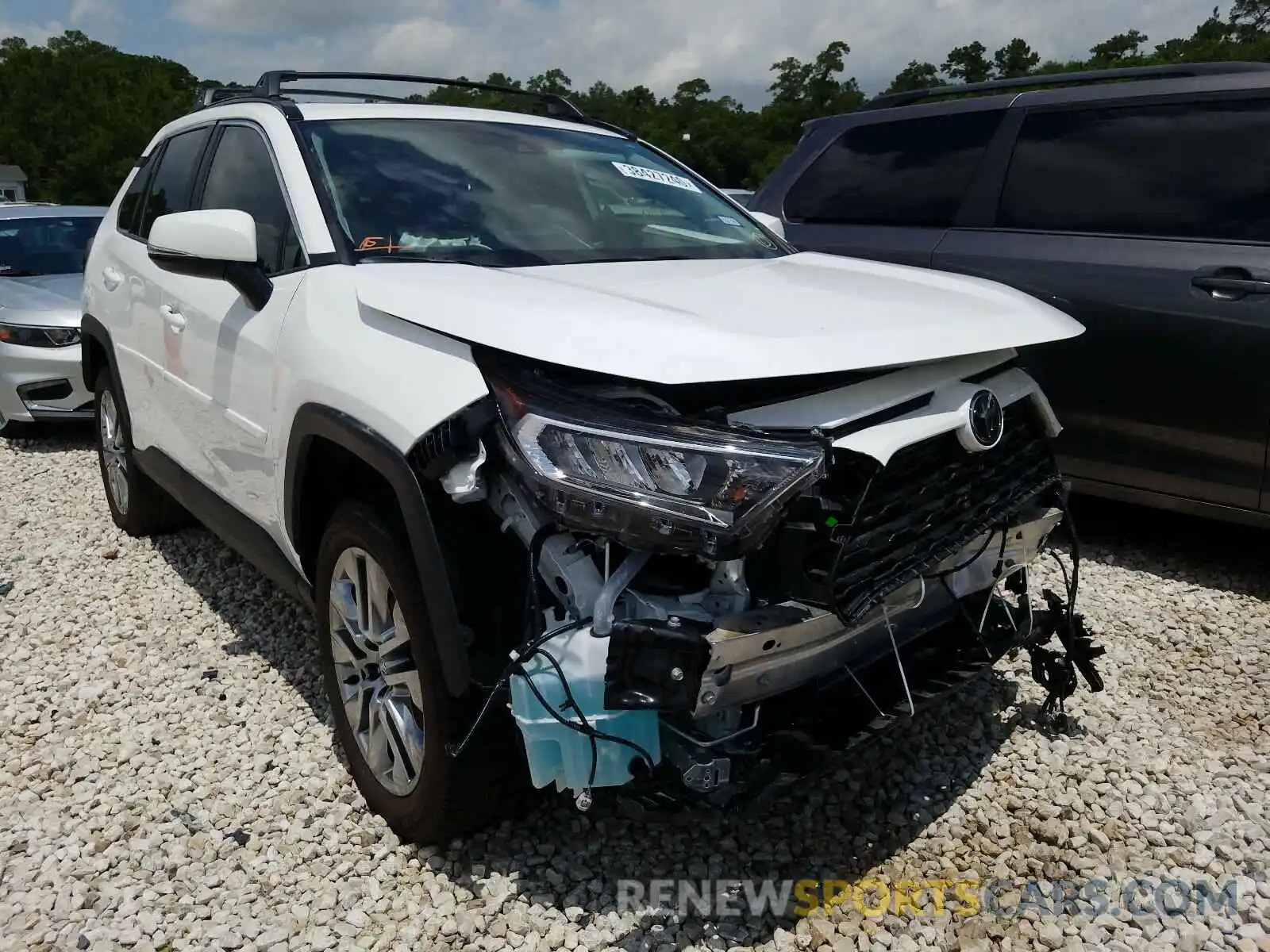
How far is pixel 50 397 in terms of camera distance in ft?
22.5

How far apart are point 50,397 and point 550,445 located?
6162mm

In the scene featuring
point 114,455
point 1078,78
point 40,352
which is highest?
point 1078,78

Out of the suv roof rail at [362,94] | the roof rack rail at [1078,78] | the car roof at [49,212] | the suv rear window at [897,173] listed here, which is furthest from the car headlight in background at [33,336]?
the roof rack rail at [1078,78]

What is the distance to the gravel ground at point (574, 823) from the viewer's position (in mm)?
2393

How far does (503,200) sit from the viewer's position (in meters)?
3.05

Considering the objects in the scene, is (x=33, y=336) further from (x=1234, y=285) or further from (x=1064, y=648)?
(x=1234, y=285)

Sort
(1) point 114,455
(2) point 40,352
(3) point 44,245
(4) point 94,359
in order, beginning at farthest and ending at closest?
(3) point 44,245, (2) point 40,352, (1) point 114,455, (4) point 94,359

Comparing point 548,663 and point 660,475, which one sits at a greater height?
point 660,475

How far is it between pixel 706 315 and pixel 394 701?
1.23 m

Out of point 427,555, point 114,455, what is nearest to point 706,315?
point 427,555

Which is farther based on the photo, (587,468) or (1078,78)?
(1078,78)

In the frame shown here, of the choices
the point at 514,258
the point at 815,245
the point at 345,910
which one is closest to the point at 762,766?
the point at 345,910

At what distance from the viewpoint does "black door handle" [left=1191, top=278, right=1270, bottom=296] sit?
12.2ft

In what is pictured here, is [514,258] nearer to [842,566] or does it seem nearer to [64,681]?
[842,566]
